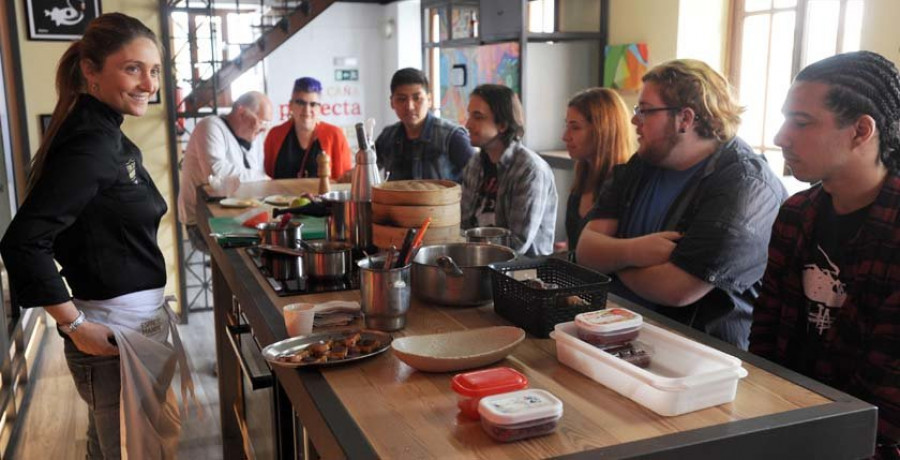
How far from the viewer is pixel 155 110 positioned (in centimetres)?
505

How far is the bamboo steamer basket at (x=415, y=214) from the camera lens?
6.38 ft

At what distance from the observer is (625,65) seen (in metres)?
5.42

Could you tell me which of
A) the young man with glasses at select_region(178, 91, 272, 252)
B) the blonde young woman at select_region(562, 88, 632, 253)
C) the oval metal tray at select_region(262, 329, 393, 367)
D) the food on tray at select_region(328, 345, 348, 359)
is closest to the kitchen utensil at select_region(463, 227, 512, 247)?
the oval metal tray at select_region(262, 329, 393, 367)

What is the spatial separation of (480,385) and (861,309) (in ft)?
2.88

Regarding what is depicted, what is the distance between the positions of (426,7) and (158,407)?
5777mm

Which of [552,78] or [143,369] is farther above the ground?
[552,78]

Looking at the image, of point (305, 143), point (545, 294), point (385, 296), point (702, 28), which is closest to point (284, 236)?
point (385, 296)

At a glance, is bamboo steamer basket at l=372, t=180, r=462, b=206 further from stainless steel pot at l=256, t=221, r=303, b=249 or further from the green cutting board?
the green cutting board

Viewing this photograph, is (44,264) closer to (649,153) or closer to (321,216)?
(321,216)

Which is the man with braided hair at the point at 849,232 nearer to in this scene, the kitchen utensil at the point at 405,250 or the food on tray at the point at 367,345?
the kitchen utensil at the point at 405,250

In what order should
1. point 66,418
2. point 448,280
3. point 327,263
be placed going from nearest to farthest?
1. point 448,280
2. point 327,263
3. point 66,418

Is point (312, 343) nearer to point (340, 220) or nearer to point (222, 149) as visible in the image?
point (340, 220)

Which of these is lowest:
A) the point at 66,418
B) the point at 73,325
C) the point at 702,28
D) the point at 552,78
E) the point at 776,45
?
the point at 66,418

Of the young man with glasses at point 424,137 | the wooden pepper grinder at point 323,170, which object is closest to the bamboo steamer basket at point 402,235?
the wooden pepper grinder at point 323,170
